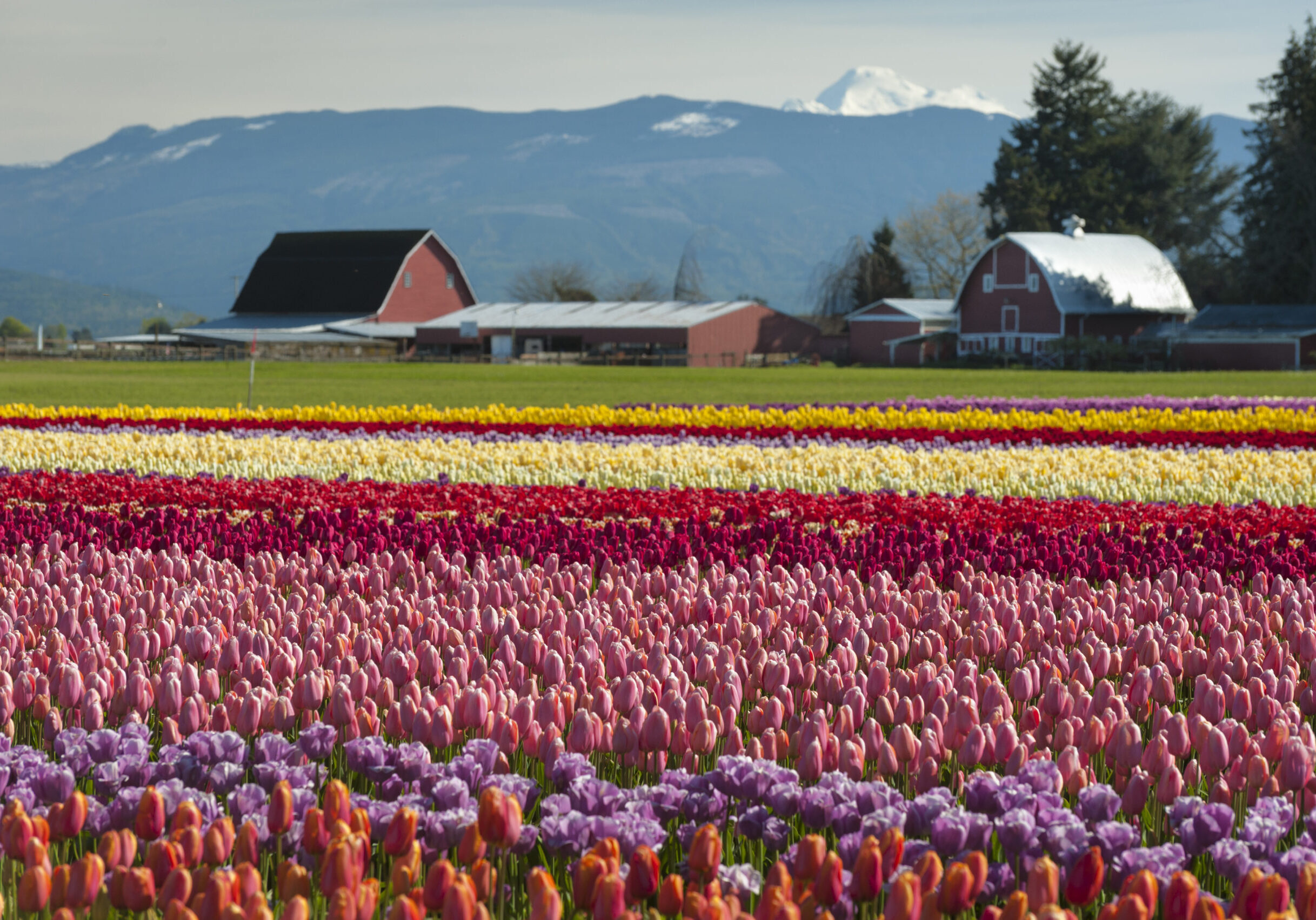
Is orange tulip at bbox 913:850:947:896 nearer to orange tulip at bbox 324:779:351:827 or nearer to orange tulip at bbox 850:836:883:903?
orange tulip at bbox 850:836:883:903

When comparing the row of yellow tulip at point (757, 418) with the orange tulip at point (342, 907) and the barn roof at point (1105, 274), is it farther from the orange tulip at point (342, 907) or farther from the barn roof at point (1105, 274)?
the barn roof at point (1105, 274)

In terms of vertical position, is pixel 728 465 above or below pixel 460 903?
above

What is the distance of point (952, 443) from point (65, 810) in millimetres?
16630

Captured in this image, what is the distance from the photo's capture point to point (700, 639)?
626cm

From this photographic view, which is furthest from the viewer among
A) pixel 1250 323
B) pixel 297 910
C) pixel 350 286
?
pixel 350 286

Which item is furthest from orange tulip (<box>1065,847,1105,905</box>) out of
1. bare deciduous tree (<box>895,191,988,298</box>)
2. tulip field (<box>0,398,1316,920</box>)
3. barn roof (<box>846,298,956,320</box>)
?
bare deciduous tree (<box>895,191,988,298</box>)

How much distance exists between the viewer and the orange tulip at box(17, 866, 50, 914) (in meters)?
3.27

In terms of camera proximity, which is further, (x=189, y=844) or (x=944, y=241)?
(x=944, y=241)

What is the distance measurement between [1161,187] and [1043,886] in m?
93.1

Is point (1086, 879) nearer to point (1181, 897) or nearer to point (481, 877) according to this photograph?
point (1181, 897)

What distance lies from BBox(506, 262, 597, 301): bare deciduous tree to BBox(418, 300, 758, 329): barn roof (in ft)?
53.1

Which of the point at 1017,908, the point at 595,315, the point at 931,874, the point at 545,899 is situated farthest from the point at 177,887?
the point at 595,315

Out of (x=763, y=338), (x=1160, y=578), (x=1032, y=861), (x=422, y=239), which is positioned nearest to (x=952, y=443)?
(x=1160, y=578)

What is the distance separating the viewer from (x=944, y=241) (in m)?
117
